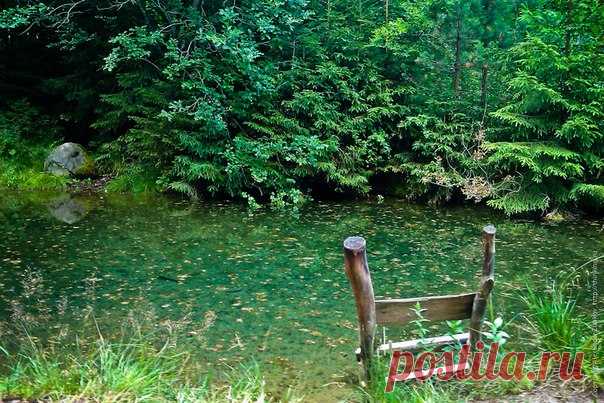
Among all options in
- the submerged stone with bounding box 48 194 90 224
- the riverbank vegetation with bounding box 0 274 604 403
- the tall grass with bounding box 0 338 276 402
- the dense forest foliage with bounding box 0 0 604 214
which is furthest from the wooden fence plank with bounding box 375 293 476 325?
the submerged stone with bounding box 48 194 90 224

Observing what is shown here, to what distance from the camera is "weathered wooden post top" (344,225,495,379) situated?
3.70 metres

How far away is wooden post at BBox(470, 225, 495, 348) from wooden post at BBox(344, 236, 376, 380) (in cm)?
77

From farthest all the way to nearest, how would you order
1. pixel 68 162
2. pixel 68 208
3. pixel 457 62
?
pixel 68 162 < pixel 457 62 < pixel 68 208

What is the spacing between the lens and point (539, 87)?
939 cm

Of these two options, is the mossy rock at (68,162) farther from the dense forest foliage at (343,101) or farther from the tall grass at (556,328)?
the tall grass at (556,328)

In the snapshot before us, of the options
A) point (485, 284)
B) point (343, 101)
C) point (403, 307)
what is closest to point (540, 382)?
point (485, 284)

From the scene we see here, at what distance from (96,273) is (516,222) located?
699 centimetres

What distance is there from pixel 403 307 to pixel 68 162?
36.2 feet

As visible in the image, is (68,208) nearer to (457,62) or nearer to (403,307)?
(403,307)

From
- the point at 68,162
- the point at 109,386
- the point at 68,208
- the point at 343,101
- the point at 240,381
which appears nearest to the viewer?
the point at 109,386

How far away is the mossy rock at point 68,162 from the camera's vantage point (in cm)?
1280

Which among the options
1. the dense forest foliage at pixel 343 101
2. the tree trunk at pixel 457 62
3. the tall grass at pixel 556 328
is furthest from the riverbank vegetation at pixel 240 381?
the tree trunk at pixel 457 62

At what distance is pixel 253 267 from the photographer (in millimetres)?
7090

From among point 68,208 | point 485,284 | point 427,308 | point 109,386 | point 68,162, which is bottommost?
point 68,208
